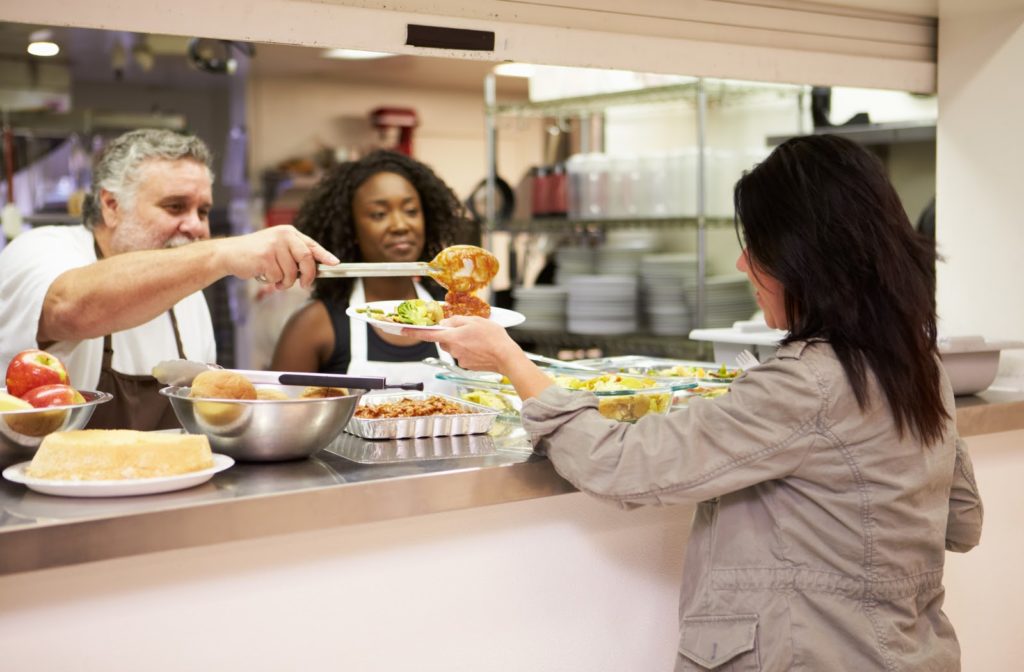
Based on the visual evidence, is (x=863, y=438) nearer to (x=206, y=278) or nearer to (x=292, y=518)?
(x=292, y=518)

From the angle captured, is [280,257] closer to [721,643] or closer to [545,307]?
[721,643]

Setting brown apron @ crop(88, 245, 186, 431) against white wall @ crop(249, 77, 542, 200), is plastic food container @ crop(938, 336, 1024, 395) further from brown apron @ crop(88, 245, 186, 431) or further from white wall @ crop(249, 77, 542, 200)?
white wall @ crop(249, 77, 542, 200)

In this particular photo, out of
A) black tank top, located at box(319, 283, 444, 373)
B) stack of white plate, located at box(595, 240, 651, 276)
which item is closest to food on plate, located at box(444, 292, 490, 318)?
black tank top, located at box(319, 283, 444, 373)

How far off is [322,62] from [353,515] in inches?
278

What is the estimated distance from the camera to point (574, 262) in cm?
514

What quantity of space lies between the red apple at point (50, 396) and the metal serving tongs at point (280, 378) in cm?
26

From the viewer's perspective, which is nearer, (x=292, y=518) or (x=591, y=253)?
(x=292, y=518)

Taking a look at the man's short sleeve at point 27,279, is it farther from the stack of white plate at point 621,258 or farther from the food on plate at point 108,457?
the stack of white plate at point 621,258

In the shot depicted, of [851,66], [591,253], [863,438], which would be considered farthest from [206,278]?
[591,253]

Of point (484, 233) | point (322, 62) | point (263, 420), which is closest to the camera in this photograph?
point (263, 420)

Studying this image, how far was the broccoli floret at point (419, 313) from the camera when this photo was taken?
6.82 feet

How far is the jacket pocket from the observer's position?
5.61 feet

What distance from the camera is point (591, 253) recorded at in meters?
5.07

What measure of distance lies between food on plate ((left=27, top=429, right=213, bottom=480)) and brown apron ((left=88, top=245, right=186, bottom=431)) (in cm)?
124
